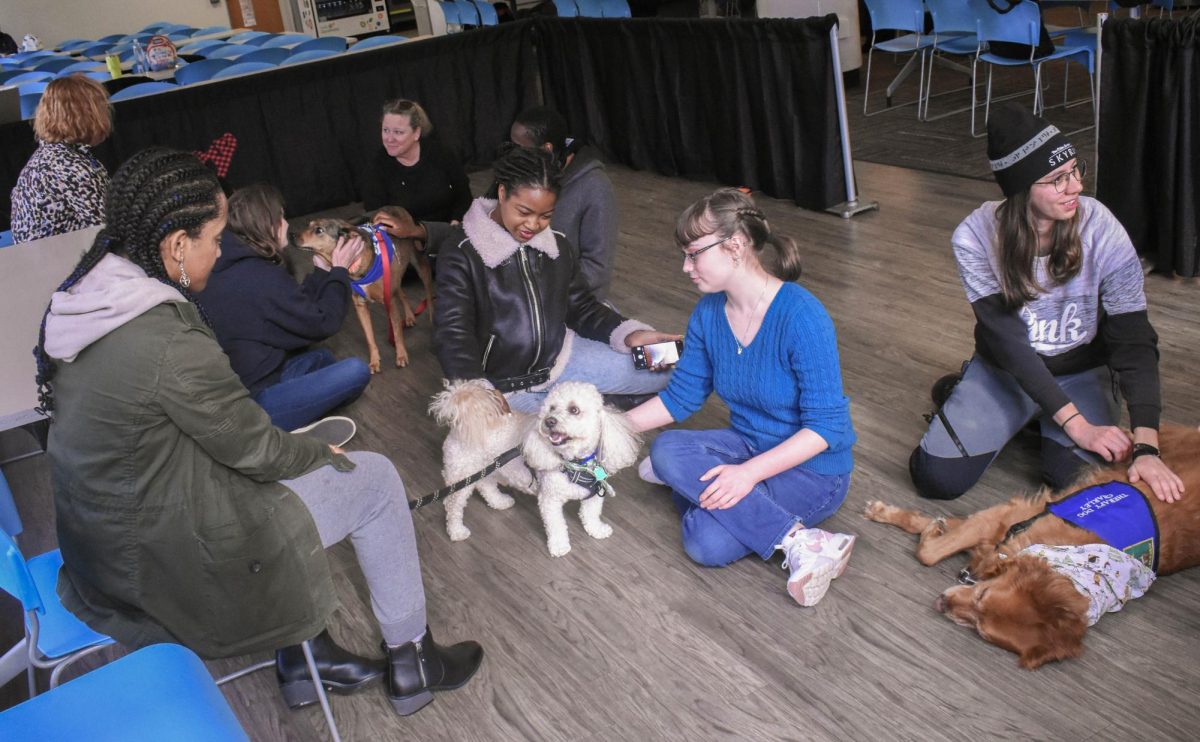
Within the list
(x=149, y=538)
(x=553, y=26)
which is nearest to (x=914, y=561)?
(x=149, y=538)

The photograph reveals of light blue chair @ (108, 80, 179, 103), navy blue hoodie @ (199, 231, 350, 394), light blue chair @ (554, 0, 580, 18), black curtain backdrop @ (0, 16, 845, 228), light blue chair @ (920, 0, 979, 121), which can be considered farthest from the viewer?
light blue chair @ (554, 0, 580, 18)

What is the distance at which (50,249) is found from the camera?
3.52 meters

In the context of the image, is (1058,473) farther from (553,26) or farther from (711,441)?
(553,26)

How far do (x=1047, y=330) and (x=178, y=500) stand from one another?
2.29 m

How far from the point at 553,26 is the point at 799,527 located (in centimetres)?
569

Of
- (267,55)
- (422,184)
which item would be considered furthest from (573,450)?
(267,55)

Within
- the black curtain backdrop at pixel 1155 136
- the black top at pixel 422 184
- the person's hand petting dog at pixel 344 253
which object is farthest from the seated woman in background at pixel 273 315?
the black curtain backdrop at pixel 1155 136

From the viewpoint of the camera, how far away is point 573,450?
2.69 metres

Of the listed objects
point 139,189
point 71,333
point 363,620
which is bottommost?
point 363,620

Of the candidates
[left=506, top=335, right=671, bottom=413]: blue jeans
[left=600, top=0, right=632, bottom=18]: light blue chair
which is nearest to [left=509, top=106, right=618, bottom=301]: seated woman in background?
[left=506, top=335, right=671, bottom=413]: blue jeans

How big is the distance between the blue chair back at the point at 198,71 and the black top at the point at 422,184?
127 inches

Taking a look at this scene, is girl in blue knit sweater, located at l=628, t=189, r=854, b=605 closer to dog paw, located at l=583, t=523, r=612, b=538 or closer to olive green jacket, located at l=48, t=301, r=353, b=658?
dog paw, located at l=583, t=523, r=612, b=538

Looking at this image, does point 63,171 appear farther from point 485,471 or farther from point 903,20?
point 903,20

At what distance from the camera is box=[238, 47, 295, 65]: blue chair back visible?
26.4 feet
